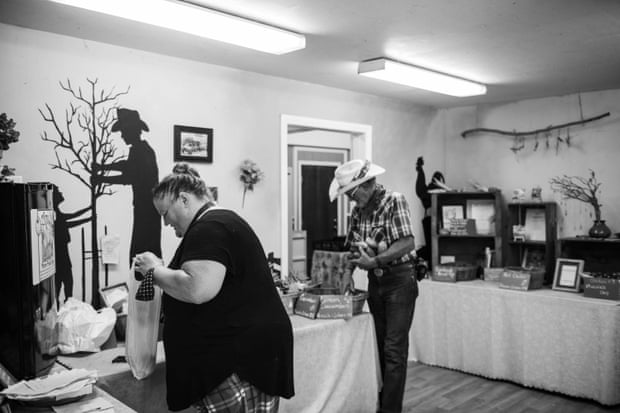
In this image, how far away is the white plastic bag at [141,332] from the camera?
247 centimetres

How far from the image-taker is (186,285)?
6.26 feet

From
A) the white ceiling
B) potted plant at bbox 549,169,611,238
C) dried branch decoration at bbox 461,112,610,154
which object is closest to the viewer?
the white ceiling

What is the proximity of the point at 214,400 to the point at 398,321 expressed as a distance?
1.69 meters

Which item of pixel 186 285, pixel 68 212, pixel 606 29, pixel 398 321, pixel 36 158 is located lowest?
pixel 398 321

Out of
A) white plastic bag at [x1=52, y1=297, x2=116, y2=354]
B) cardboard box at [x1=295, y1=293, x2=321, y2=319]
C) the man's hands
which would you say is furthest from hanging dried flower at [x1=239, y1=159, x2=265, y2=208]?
white plastic bag at [x1=52, y1=297, x2=116, y2=354]

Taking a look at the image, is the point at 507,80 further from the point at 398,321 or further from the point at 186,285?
the point at 186,285

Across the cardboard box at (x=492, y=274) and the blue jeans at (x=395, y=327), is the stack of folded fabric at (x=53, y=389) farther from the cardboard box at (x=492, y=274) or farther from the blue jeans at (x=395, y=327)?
the cardboard box at (x=492, y=274)

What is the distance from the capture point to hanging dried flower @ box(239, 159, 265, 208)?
4070 mm

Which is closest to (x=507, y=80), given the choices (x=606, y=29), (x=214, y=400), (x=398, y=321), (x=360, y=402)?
(x=606, y=29)

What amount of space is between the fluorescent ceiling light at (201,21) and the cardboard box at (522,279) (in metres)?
2.73

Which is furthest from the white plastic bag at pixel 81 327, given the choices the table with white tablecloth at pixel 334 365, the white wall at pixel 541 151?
the white wall at pixel 541 151

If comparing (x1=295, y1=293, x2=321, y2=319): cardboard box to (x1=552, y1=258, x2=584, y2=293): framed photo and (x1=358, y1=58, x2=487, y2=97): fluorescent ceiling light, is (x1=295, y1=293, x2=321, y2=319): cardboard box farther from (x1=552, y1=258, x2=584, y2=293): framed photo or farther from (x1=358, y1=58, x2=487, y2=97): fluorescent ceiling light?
(x1=552, y1=258, x2=584, y2=293): framed photo

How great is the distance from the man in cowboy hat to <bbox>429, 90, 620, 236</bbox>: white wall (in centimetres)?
249

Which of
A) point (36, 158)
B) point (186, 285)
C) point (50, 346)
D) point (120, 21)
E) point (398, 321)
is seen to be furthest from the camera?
point (398, 321)
